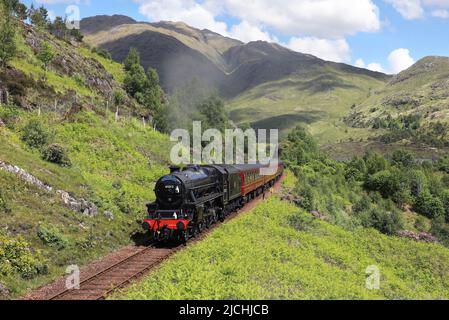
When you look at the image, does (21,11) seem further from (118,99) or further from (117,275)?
(117,275)

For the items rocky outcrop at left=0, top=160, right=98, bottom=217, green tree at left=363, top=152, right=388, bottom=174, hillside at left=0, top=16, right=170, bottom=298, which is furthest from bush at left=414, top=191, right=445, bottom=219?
rocky outcrop at left=0, top=160, right=98, bottom=217

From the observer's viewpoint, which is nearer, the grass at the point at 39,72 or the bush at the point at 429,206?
the grass at the point at 39,72

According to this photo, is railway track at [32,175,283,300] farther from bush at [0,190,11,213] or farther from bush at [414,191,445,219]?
bush at [414,191,445,219]

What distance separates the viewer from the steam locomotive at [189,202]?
23155 mm

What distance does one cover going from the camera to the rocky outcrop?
2272 cm

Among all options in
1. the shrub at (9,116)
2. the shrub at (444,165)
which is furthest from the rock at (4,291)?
the shrub at (444,165)

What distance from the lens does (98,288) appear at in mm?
16172

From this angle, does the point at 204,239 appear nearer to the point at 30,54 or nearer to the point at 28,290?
the point at 28,290

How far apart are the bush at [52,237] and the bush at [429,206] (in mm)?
84524

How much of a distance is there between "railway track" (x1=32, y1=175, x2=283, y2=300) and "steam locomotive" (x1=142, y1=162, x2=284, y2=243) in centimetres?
115

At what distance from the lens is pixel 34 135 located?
29594 millimetres

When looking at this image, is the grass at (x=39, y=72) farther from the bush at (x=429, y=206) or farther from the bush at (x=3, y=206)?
the bush at (x=429, y=206)

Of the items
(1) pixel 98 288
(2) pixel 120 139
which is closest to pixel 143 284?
(1) pixel 98 288
